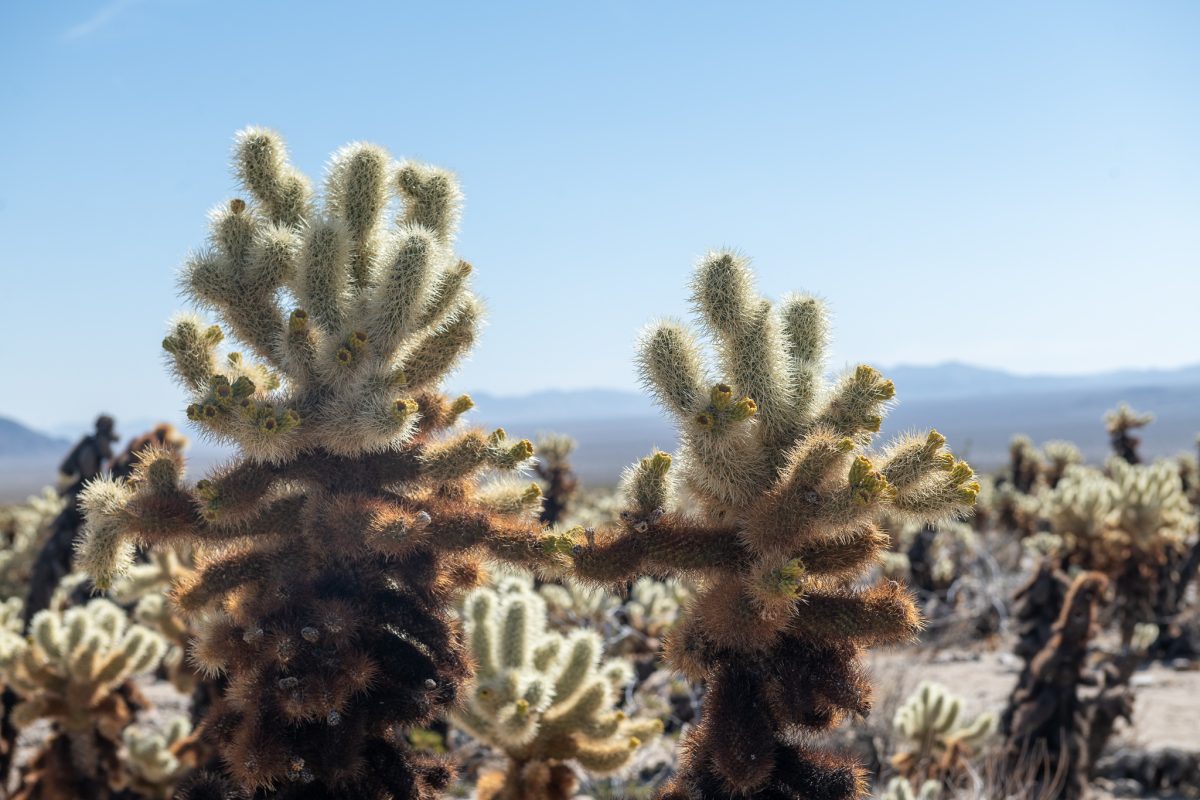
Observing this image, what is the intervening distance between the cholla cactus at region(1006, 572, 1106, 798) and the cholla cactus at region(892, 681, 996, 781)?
0.65 metres

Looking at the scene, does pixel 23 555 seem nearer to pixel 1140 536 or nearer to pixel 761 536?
pixel 761 536

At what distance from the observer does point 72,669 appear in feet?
20.0

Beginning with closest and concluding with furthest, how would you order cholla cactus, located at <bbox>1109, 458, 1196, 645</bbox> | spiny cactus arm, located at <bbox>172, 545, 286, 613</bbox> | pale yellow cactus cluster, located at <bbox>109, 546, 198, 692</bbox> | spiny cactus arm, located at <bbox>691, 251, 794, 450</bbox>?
1. spiny cactus arm, located at <bbox>691, 251, 794, 450</bbox>
2. spiny cactus arm, located at <bbox>172, 545, 286, 613</bbox>
3. pale yellow cactus cluster, located at <bbox>109, 546, 198, 692</bbox>
4. cholla cactus, located at <bbox>1109, 458, 1196, 645</bbox>

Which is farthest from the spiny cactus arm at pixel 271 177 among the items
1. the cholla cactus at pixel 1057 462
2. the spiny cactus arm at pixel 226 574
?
the cholla cactus at pixel 1057 462

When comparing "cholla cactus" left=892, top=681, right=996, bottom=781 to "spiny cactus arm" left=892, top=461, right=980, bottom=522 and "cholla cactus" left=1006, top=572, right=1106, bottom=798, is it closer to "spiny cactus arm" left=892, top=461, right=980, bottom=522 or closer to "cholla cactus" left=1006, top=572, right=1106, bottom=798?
"cholla cactus" left=1006, top=572, right=1106, bottom=798

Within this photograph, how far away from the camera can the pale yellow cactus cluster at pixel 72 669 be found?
5973 millimetres

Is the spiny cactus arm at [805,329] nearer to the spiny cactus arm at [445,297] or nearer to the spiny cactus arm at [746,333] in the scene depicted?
the spiny cactus arm at [746,333]

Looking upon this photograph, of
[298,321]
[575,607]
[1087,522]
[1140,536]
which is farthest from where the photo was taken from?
[1140,536]

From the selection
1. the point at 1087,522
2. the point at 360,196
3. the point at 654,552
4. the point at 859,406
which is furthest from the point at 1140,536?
the point at 360,196

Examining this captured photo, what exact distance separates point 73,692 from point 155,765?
0.69m

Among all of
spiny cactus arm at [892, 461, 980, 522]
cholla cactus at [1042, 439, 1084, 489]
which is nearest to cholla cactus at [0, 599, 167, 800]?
spiny cactus arm at [892, 461, 980, 522]

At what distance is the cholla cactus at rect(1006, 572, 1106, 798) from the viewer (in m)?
7.30

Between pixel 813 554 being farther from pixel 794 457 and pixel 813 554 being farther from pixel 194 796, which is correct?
pixel 194 796

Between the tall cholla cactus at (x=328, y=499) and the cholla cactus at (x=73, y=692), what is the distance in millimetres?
2837
